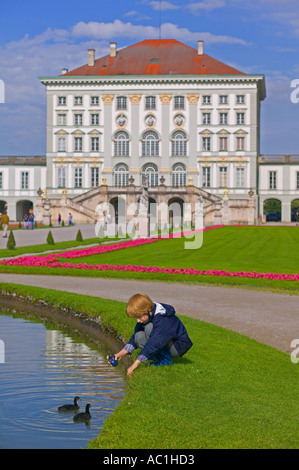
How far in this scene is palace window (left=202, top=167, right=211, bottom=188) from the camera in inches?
3093

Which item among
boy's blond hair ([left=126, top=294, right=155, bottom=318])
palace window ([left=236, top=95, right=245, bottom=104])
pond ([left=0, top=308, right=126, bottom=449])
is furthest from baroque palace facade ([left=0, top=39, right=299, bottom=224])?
boy's blond hair ([left=126, top=294, right=155, bottom=318])

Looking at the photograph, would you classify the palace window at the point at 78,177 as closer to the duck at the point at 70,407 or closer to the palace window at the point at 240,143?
the palace window at the point at 240,143

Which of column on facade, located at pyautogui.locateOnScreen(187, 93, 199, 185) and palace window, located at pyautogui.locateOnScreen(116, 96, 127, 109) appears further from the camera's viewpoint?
palace window, located at pyautogui.locateOnScreen(116, 96, 127, 109)

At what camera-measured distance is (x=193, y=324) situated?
38.9ft

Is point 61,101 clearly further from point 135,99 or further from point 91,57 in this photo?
point 135,99

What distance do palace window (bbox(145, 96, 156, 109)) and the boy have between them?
7227cm

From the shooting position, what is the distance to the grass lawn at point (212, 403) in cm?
584

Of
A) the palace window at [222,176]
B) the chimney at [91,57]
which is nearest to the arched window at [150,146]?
the palace window at [222,176]

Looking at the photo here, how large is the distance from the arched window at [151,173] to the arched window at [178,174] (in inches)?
70.6

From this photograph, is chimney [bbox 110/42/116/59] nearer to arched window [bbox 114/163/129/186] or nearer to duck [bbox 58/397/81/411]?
arched window [bbox 114/163/129/186]

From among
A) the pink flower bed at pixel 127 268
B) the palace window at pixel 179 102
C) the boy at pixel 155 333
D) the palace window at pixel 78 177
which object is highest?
the palace window at pixel 179 102

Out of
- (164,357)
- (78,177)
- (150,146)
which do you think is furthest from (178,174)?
(164,357)
